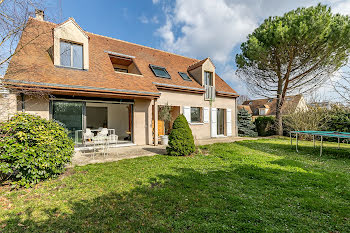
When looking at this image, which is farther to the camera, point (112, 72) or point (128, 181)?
point (112, 72)

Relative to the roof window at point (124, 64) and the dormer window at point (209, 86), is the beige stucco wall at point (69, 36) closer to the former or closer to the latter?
the roof window at point (124, 64)

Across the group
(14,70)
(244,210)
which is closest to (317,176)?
(244,210)

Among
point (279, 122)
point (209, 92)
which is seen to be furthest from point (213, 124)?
point (279, 122)

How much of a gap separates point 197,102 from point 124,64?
635cm

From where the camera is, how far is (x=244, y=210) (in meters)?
3.05

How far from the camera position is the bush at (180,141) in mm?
7133

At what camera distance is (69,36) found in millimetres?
8812

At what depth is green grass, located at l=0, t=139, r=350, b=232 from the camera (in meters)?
2.66

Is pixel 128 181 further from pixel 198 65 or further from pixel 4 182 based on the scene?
pixel 198 65

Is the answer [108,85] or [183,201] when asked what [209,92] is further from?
[183,201]

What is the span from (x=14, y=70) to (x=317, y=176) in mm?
11671

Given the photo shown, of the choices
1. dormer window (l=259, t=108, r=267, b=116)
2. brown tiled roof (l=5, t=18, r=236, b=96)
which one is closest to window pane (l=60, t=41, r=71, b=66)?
brown tiled roof (l=5, t=18, r=236, b=96)

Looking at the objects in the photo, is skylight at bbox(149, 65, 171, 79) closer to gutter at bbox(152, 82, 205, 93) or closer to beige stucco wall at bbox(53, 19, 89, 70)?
gutter at bbox(152, 82, 205, 93)

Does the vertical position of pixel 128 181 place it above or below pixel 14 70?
below
